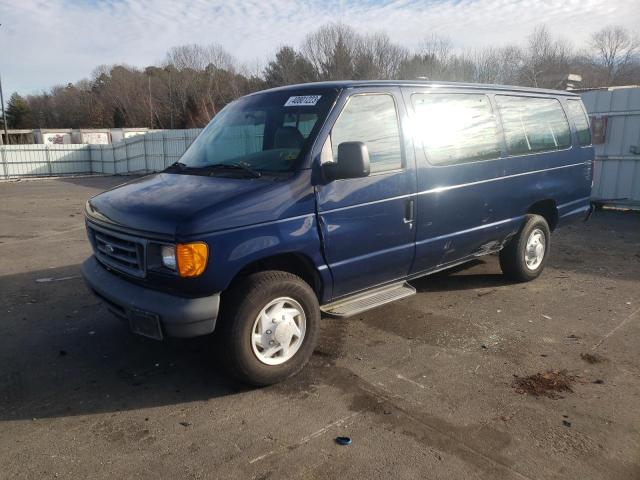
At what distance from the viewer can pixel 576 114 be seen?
6391 mm

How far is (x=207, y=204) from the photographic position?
3.35 meters

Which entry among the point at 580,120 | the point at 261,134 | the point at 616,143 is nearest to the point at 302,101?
the point at 261,134

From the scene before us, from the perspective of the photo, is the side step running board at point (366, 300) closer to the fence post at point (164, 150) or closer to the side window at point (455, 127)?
the side window at point (455, 127)

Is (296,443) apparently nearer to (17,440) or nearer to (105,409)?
(105,409)

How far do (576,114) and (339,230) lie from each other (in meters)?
4.25

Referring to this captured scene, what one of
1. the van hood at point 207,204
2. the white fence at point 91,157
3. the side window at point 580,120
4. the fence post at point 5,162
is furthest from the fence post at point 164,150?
the van hood at point 207,204

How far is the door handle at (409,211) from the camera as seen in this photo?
432 centimetres

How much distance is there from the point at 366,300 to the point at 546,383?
1.47m

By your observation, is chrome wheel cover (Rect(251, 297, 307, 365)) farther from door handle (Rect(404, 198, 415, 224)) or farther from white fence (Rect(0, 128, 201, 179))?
white fence (Rect(0, 128, 201, 179))

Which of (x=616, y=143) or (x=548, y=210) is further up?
(x=616, y=143)

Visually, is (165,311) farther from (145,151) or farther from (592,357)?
(145,151)

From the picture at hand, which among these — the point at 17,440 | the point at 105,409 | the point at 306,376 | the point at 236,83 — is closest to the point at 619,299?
the point at 306,376

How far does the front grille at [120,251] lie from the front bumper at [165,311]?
15cm

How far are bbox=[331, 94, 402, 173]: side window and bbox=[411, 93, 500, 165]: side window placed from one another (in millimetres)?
301
